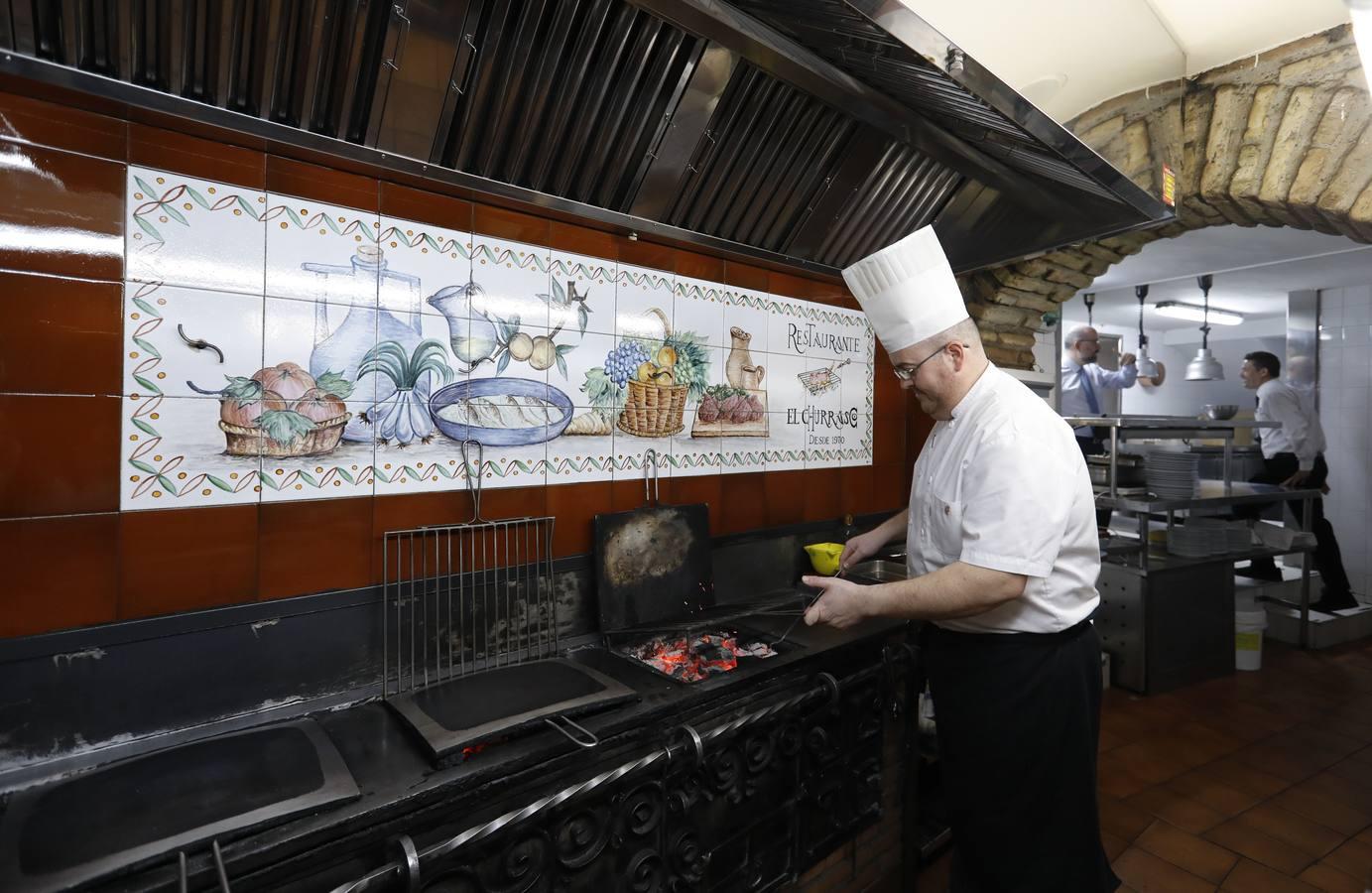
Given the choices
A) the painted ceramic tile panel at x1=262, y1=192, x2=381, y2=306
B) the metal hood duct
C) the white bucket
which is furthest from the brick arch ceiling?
the painted ceramic tile panel at x1=262, y1=192, x2=381, y2=306

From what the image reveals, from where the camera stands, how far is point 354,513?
1447 millimetres

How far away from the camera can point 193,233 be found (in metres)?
1.25

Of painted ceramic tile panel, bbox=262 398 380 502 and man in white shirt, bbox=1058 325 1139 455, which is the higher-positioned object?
man in white shirt, bbox=1058 325 1139 455

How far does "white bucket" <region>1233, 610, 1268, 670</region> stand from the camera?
371cm

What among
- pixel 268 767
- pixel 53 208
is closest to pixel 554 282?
pixel 53 208

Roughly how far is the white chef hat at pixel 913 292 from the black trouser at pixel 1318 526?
4524 millimetres

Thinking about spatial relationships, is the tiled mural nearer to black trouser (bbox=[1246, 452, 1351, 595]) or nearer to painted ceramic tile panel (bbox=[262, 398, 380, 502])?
painted ceramic tile panel (bbox=[262, 398, 380, 502])

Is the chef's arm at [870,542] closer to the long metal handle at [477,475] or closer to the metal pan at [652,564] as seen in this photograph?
the metal pan at [652,564]

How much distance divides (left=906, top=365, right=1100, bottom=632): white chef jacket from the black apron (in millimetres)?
80

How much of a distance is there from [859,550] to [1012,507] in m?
0.64

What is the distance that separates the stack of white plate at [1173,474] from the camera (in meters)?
3.50

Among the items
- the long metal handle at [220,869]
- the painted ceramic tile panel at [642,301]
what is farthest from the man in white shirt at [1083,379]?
the long metal handle at [220,869]

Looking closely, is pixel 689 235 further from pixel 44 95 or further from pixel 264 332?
pixel 44 95

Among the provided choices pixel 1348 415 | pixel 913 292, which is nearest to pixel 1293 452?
pixel 1348 415
